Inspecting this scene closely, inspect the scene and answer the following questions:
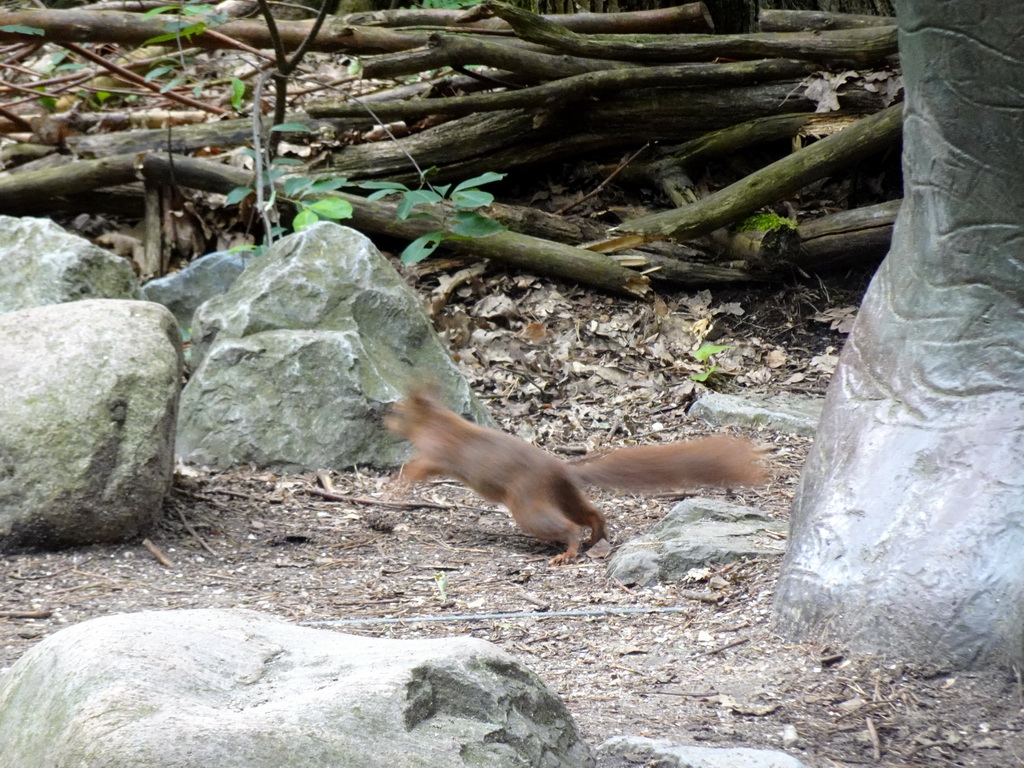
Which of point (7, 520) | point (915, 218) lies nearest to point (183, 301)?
point (7, 520)

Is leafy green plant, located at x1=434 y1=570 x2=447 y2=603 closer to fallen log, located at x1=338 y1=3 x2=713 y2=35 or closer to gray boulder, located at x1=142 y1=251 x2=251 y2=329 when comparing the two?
gray boulder, located at x1=142 y1=251 x2=251 y2=329

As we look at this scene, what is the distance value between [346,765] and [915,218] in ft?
7.09

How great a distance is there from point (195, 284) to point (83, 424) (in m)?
2.86

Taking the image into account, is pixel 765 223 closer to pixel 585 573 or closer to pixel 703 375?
pixel 703 375

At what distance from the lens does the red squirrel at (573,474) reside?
4.07 meters

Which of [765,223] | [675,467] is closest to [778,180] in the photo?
[765,223]

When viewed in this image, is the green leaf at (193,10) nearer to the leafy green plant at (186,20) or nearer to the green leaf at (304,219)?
the leafy green plant at (186,20)

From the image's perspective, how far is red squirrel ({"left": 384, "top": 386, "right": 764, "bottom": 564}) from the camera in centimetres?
407

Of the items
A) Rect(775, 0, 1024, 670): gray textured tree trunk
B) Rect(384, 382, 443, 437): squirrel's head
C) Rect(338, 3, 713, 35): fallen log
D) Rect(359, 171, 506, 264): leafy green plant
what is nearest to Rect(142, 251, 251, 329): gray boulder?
Rect(359, 171, 506, 264): leafy green plant

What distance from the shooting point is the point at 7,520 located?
3725 millimetres

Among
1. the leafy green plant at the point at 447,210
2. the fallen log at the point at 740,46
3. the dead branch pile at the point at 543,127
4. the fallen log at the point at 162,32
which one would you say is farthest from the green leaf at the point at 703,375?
the fallen log at the point at 162,32

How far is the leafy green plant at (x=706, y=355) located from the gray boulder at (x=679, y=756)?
165 inches

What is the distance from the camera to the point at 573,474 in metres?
4.14

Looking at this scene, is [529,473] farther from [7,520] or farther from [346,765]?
[346,765]
